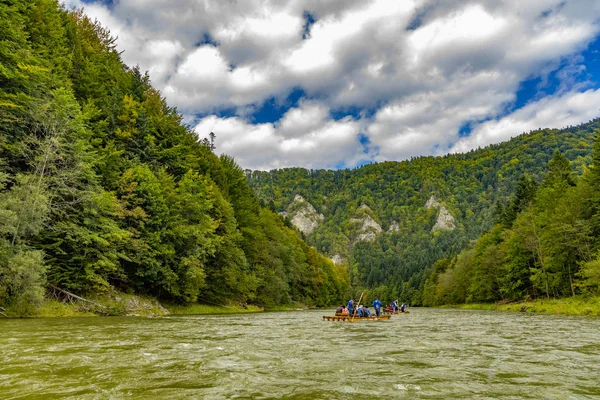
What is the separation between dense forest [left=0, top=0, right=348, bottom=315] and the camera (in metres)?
24.4

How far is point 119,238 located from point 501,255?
64811 mm

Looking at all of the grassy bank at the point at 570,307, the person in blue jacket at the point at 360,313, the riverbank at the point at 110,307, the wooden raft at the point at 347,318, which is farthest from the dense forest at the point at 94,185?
the grassy bank at the point at 570,307

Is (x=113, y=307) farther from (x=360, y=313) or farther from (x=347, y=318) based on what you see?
(x=360, y=313)

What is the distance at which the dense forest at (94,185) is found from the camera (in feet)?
80.0

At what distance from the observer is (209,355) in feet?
39.6

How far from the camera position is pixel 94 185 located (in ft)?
101

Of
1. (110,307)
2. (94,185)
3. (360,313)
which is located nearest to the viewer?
(110,307)

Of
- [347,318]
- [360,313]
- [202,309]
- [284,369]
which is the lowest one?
[202,309]

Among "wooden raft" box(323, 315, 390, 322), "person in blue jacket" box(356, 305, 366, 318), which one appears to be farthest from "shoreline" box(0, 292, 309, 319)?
"person in blue jacket" box(356, 305, 366, 318)

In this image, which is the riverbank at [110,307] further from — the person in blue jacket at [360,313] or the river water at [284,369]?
the person in blue jacket at [360,313]

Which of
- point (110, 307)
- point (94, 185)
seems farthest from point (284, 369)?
point (94, 185)

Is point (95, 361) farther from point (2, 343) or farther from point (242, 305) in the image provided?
point (242, 305)

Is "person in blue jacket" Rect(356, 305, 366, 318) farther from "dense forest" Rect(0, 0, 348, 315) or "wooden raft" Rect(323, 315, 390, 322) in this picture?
"dense forest" Rect(0, 0, 348, 315)

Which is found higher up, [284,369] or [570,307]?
[284,369]
